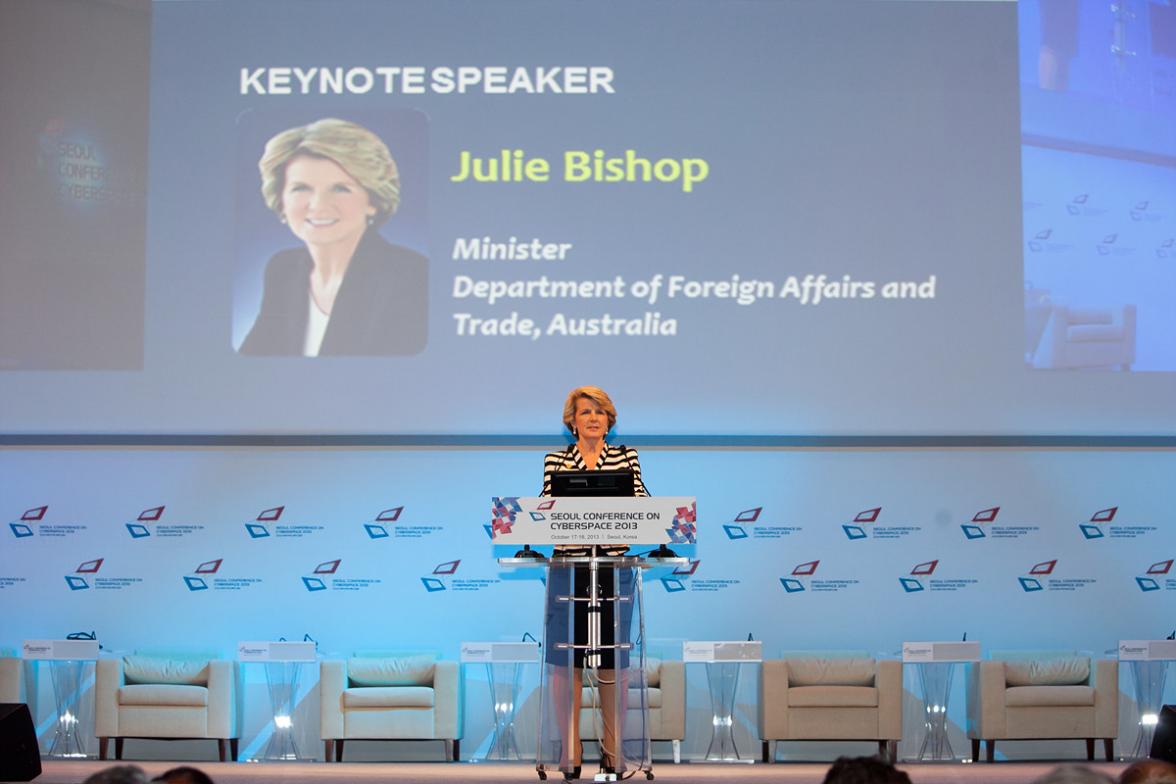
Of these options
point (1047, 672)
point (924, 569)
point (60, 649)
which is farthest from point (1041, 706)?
point (60, 649)

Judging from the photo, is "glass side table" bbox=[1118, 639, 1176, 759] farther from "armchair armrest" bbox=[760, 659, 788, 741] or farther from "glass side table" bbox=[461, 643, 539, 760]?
"glass side table" bbox=[461, 643, 539, 760]

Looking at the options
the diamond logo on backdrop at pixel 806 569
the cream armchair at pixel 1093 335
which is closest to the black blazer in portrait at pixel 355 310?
the diamond logo on backdrop at pixel 806 569

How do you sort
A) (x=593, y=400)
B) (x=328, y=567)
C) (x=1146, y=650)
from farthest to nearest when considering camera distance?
1. (x=328, y=567)
2. (x=1146, y=650)
3. (x=593, y=400)

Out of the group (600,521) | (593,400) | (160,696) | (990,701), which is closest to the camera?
(600,521)

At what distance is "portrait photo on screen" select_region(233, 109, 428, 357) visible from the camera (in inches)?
272

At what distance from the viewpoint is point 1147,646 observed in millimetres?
6793

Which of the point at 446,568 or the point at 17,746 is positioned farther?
the point at 446,568

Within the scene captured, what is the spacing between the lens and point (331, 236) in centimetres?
696

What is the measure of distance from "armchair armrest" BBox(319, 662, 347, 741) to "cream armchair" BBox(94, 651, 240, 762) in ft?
1.60

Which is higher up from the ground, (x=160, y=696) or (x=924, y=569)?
(x=924, y=569)

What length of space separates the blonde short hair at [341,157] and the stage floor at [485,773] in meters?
2.85

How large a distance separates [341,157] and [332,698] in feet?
9.36

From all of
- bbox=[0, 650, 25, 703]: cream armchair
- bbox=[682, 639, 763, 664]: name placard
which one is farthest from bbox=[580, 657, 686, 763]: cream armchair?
bbox=[0, 650, 25, 703]: cream armchair

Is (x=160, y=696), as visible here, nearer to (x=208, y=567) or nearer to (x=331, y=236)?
(x=208, y=567)
